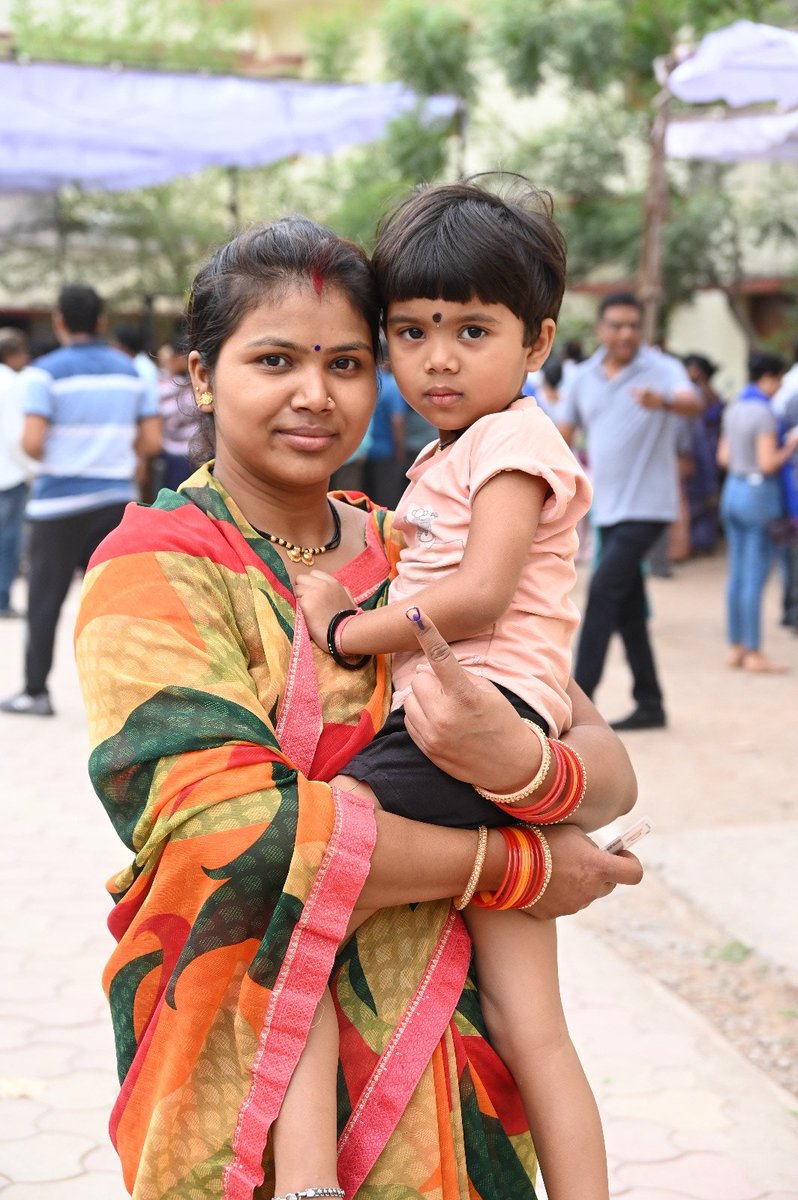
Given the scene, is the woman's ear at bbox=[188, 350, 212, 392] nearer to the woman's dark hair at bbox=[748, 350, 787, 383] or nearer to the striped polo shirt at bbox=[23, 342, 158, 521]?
the striped polo shirt at bbox=[23, 342, 158, 521]

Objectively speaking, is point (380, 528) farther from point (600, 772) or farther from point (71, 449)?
point (71, 449)

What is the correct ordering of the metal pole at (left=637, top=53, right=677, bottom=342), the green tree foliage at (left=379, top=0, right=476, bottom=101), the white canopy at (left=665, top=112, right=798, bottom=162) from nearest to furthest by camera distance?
1. the white canopy at (left=665, top=112, right=798, bottom=162)
2. the metal pole at (left=637, top=53, right=677, bottom=342)
3. the green tree foliage at (left=379, top=0, right=476, bottom=101)

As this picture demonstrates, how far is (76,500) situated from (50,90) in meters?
3.38

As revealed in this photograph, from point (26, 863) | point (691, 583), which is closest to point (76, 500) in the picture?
point (26, 863)

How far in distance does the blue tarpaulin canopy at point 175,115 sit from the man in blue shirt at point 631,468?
391 centimetres

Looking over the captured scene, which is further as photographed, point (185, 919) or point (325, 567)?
point (325, 567)

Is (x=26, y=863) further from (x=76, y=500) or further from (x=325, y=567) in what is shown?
(x=325, y=567)

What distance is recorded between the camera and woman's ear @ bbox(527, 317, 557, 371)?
2.10m

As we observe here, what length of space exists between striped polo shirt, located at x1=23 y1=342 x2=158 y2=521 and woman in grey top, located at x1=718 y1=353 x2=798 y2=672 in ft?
12.4

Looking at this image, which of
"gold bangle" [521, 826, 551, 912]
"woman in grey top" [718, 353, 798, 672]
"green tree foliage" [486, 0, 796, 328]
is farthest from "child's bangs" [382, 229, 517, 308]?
"green tree foliage" [486, 0, 796, 328]

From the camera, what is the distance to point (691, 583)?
13.2 meters

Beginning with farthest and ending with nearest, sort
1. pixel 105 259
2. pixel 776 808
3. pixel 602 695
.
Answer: pixel 105 259 → pixel 602 695 → pixel 776 808

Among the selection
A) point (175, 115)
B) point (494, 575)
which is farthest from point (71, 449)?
point (494, 575)

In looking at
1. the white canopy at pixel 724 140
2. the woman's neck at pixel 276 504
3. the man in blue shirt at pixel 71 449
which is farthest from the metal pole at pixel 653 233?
the woman's neck at pixel 276 504
